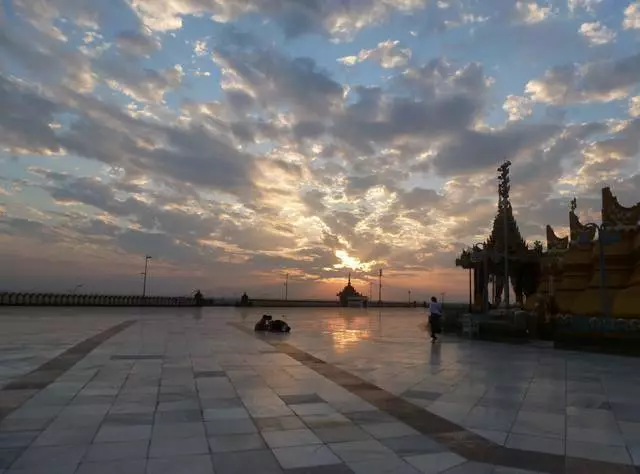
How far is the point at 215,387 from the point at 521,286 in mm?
44864

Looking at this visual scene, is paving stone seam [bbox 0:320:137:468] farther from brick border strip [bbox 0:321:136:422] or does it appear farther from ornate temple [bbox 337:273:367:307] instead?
ornate temple [bbox 337:273:367:307]

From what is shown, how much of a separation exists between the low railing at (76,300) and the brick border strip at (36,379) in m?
40.8

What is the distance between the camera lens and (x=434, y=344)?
57.5 feet

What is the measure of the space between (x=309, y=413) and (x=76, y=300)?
55.4 m

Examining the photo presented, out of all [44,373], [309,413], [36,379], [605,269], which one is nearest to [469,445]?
[309,413]

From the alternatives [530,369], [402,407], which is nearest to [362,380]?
[402,407]

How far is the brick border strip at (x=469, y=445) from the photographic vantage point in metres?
5.08

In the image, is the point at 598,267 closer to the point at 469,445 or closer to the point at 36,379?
the point at 469,445

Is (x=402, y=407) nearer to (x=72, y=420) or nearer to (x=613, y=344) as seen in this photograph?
(x=72, y=420)

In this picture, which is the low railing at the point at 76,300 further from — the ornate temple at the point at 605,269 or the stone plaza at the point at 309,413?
the ornate temple at the point at 605,269

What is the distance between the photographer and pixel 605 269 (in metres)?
20.6

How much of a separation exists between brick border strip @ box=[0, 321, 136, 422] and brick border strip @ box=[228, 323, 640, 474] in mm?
5269

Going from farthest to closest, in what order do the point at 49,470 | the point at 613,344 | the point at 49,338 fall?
the point at 49,338
the point at 613,344
the point at 49,470

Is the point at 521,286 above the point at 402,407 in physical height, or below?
above
